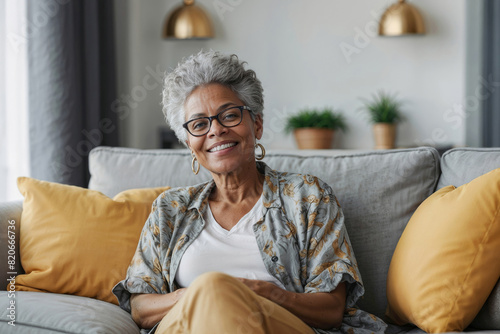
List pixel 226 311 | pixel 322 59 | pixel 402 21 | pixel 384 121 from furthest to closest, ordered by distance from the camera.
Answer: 1. pixel 322 59
2. pixel 384 121
3. pixel 402 21
4. pixel 226 311

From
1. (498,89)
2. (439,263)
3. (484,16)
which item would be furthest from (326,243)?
(484,16)

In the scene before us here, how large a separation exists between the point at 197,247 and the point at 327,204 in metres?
0.39

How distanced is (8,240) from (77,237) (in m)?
0.23

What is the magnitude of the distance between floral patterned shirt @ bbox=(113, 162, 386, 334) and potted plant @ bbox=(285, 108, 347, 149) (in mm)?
2347

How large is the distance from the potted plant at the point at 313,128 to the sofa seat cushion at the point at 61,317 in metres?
2.64

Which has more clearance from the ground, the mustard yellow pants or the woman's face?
the woman's face

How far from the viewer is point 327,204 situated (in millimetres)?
1657

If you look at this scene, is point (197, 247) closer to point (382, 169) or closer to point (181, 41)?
point (382, 169)

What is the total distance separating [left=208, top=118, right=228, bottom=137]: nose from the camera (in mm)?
1714

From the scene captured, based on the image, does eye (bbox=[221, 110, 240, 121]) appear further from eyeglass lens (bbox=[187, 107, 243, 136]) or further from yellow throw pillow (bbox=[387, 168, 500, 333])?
yellow throw pillow (bbox=[387, 168, 500, 333])

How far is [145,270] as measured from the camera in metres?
1.68

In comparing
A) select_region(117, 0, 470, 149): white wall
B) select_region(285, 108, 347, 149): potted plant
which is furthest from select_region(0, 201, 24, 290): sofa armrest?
→ select_region(285, 108, 347, 149): potted plant

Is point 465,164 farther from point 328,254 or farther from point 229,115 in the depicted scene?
point 229,115

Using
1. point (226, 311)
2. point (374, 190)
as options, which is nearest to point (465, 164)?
point (374, 190)
